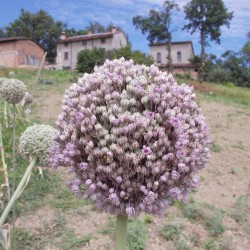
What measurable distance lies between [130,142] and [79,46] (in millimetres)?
46620

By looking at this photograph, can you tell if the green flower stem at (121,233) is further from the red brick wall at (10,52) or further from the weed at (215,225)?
the red brick wall at (10,52)

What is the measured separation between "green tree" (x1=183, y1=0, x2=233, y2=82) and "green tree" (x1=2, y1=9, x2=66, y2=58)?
21.0 meters

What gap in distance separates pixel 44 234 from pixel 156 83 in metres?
2.74

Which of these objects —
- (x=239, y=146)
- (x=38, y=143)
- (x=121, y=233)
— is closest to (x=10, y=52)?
(x=239, y=146)

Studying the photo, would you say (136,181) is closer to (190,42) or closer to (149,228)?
(149,228)

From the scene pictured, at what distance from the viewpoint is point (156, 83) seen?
1.26 meters

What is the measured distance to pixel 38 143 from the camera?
1.58m

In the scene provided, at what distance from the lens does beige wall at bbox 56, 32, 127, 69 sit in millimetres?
43925

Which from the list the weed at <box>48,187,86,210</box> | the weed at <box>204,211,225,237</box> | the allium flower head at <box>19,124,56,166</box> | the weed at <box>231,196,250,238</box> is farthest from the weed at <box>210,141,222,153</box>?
the allium flower head at <box>19,124,56,166</box>

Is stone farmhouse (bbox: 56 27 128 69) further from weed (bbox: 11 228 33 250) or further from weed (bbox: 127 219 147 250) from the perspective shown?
weed (bbox: 11 228 33 250)

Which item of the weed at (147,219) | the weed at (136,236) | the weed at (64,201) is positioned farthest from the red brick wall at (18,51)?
the weed at (136,236)

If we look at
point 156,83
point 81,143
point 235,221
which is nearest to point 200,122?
point 156,83

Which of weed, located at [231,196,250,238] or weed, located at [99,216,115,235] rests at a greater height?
weed, located at [99,216,115,235]

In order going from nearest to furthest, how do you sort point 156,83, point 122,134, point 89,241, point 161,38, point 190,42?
point 122,134, point 156,83, point 89,241, point 161,38, point 190,42
